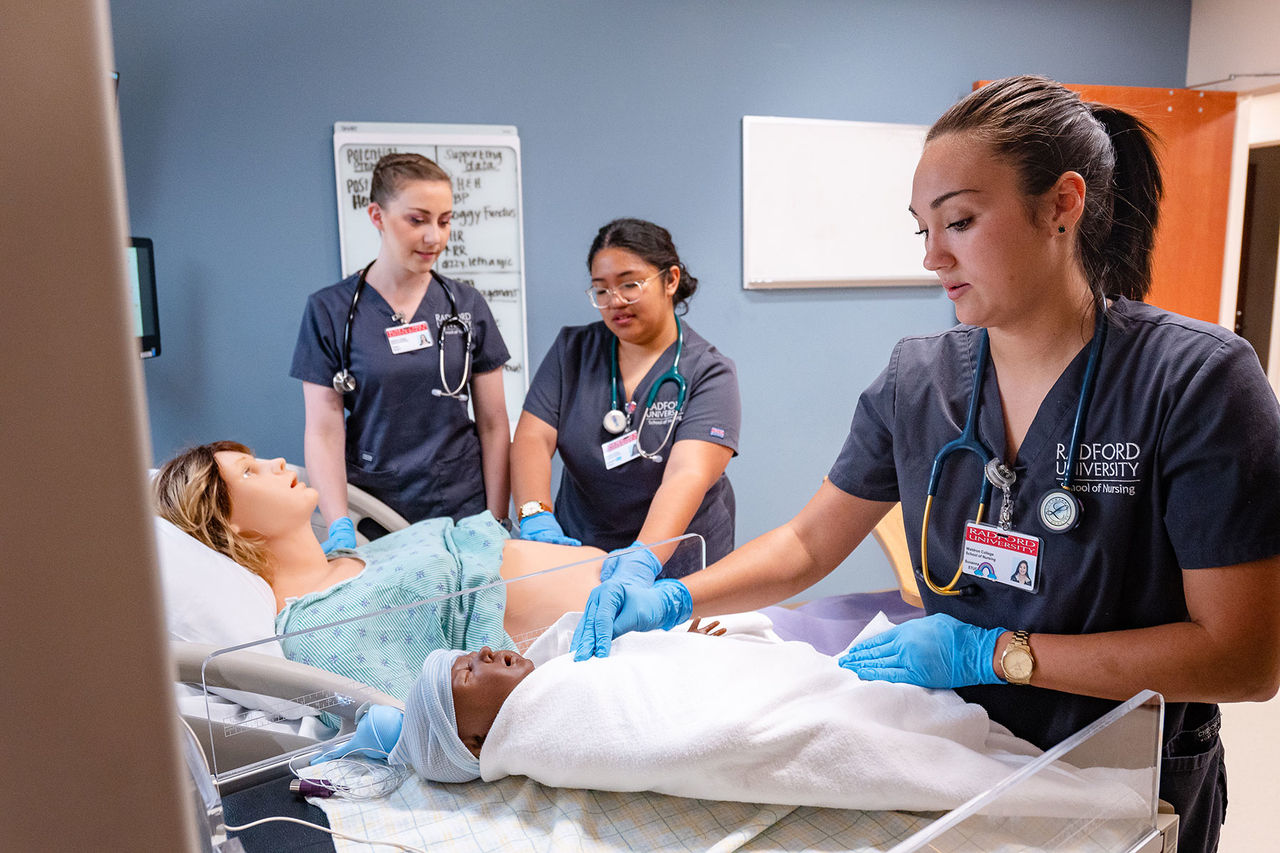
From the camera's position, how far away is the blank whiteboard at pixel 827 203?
3.65 meters

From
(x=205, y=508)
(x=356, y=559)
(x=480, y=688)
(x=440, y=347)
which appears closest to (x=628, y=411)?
(x=440, y=347)

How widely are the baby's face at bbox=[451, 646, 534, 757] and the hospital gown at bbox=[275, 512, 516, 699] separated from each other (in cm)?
16

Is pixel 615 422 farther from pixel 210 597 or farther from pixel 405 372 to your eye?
pixel 210 597

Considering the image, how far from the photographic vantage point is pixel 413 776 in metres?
1.14

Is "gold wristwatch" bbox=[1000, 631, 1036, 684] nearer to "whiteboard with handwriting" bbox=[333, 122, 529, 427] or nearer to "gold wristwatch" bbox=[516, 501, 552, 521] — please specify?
"gold wristwatch" bbox=[516, 501, 552, 521]

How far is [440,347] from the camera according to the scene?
2.61 metres

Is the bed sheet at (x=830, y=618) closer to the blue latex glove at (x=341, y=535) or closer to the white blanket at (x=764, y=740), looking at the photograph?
the white blanket at (x=764, y=740)

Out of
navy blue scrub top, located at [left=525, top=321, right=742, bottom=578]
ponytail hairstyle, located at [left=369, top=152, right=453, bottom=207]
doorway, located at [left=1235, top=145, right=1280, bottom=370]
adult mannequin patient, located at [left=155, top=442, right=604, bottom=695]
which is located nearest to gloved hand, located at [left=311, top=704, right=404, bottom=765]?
adult mannequin patient, located at [left=155, top=442, right=604, bottom=695]

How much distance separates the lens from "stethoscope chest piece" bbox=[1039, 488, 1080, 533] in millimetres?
1046

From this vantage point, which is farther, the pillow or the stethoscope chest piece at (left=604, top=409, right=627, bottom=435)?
Answer: the stethoscope chest piece at (left=604, top=409, right=627, bottom=435)

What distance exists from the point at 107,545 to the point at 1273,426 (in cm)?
111

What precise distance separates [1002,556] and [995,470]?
0.36 feet

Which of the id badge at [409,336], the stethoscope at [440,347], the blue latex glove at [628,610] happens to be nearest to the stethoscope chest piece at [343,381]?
the stethoscope at [440,347]

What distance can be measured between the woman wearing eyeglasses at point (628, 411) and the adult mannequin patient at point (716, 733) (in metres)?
1.04
